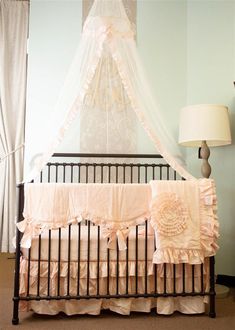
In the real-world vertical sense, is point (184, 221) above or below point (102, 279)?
above

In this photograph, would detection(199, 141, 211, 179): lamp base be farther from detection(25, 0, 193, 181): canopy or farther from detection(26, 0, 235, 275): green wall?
detection(25, 0, 193, 181): canopy

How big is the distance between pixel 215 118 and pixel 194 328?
1.41 metres

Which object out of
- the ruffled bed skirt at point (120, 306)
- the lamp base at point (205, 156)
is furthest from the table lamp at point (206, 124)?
the ruffled bed skirt at point (120, 306)

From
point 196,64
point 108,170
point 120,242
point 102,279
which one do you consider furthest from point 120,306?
point 196,64

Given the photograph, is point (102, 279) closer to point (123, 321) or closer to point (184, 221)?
point (123, 321)

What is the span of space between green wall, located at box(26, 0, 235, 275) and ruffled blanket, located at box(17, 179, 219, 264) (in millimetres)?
1000

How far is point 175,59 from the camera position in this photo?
3.02 m

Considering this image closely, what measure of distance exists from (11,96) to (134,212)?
2.50m

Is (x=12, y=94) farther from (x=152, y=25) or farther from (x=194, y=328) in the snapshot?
(x=194, y=328)

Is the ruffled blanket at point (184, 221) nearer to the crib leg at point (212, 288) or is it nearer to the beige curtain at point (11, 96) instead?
the crib leg at point (212, 288)

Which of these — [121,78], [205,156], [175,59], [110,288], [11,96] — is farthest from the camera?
[11,96]

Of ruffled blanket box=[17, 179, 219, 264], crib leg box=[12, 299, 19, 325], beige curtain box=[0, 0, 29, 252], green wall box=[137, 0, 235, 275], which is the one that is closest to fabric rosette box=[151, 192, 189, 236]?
ruffled blanket box=[17, 179, 219, 264]

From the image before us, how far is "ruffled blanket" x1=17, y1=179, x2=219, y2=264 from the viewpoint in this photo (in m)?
1.84

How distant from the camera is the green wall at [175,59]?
9.25 ft
